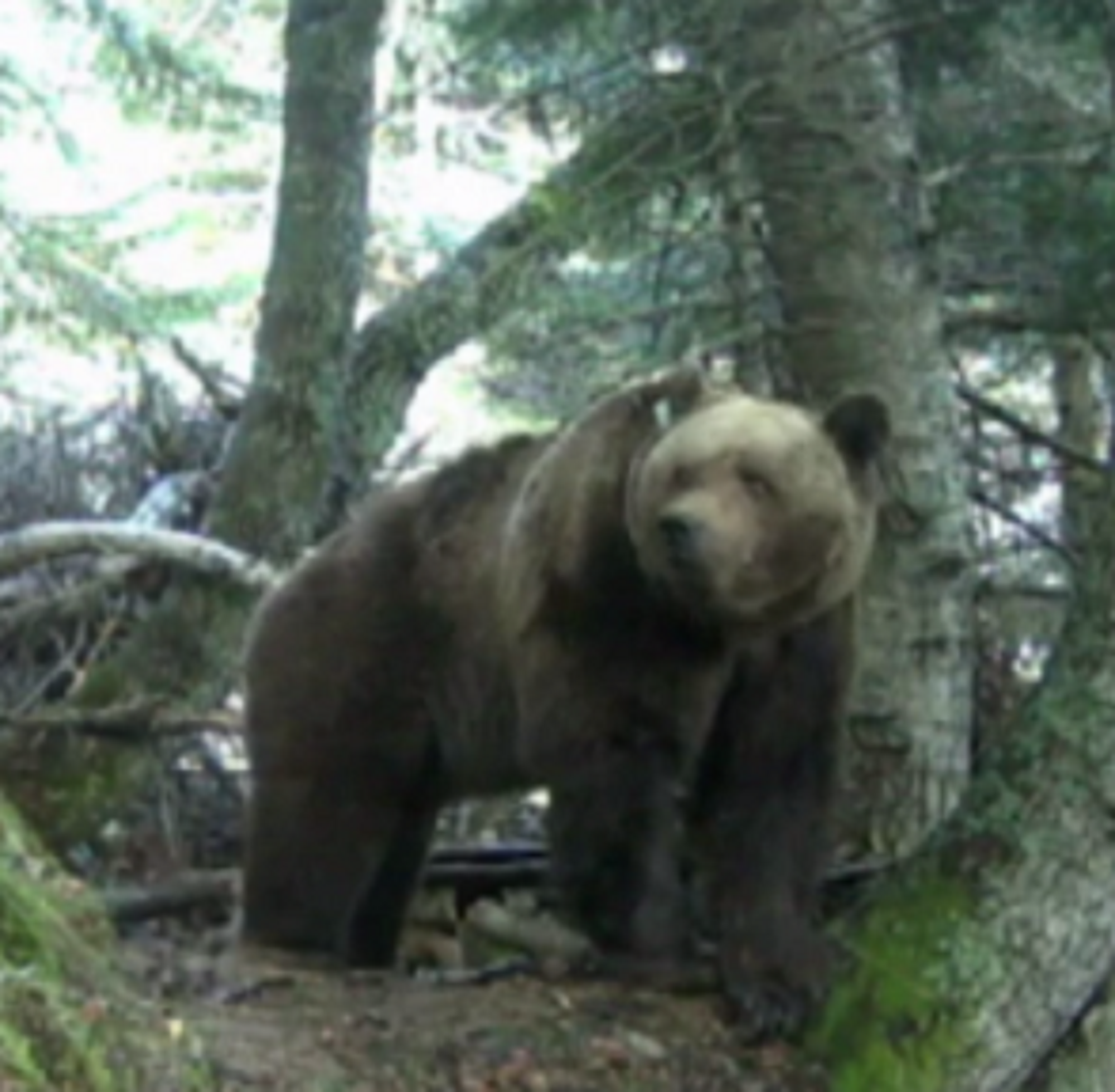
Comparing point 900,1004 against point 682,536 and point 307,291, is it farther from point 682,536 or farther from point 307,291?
point 307,291

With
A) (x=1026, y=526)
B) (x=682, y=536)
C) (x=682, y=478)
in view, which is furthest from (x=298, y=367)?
(x=682, y=536)

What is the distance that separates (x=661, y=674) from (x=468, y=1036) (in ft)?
3.15

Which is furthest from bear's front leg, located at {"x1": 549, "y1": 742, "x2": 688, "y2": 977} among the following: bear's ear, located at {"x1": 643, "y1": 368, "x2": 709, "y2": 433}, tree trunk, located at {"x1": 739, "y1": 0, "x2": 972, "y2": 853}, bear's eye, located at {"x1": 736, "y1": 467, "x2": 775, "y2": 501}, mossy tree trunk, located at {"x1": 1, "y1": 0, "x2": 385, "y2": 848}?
mossy tree trunk, located at {"x1": 1, "y1": 0, "x2": 385, "y2": 848}

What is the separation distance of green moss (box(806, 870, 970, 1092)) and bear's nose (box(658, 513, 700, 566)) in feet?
2.76

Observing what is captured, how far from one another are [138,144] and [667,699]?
11.0 meters

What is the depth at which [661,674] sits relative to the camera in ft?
18.5

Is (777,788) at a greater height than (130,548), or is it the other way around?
(130,548)

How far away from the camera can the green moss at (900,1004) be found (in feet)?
16.7

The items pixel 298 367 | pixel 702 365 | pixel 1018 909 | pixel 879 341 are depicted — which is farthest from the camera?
pixel 298 367

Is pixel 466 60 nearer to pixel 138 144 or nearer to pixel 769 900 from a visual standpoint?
pixel 769 900

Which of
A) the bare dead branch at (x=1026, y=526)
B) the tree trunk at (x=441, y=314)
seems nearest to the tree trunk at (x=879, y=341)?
the bare dead branch at (x=1026, y=526)

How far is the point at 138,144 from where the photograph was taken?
1584 centimetres

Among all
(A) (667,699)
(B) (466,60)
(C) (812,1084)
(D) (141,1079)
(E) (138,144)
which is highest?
(E) (138,144)

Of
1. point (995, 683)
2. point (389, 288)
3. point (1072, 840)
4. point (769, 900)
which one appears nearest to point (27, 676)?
point (995, 683)
